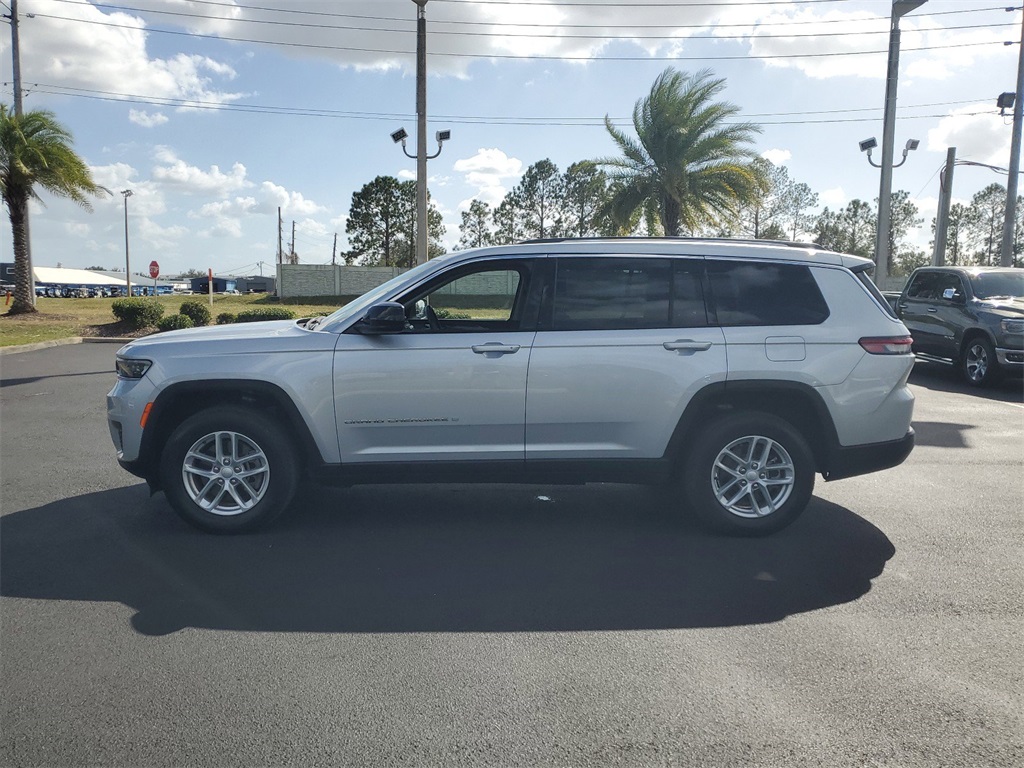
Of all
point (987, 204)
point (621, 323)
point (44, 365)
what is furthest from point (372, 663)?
point (987, 204)

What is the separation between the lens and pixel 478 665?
142 inches

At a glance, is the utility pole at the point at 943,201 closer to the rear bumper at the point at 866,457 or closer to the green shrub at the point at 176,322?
the green shrub at the point at 176,322

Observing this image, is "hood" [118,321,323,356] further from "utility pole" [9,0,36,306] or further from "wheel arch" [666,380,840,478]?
"utility pole" [9,0,36,306]

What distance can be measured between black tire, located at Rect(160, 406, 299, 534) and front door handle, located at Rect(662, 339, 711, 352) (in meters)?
2.57

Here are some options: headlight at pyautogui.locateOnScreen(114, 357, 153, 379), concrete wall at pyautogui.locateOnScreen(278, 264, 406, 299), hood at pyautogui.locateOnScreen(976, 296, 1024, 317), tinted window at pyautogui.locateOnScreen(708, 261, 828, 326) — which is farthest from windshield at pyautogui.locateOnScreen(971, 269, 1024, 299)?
concrete wall at pyautogui.locateOnScreen(278, 264, 406, 299)

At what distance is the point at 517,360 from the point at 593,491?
6.18 ft

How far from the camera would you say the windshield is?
13453 mm

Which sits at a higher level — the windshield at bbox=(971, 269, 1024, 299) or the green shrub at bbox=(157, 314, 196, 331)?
the windshield at bbox=(971, 269, 1024, 299)

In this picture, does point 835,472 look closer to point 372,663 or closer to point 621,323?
point 621,323

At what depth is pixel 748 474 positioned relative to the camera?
17.9 ft

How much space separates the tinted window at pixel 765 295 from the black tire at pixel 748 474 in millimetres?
665

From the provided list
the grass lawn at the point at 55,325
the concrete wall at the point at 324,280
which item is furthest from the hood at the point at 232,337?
the concrete wall at the point at 324,280

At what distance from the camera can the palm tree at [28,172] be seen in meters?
24.5

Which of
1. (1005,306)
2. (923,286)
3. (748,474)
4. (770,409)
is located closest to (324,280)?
(923,286)
